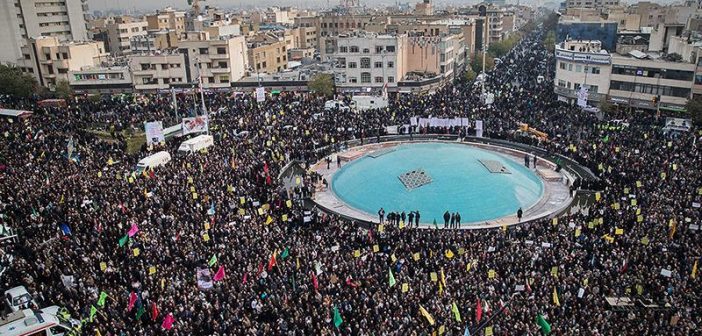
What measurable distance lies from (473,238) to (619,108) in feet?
113

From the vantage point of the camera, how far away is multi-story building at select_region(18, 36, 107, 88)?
69.1 metres

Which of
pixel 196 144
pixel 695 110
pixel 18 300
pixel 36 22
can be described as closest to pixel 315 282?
pixel 18 300

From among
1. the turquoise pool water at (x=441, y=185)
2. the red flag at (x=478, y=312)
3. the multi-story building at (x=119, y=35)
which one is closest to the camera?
the red flag at (x=478, y=312)

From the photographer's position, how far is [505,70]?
287ft

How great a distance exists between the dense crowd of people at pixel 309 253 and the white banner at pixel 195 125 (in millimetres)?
3772

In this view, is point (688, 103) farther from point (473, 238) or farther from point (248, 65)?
point (248, 65)

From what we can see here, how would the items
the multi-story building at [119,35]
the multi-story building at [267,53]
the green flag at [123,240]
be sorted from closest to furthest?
the green flag at [123,240] < the multi-story building at [267,53] < the multi-story building at [119,35]

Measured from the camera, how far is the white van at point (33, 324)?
20156mm

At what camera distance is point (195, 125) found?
140 feet

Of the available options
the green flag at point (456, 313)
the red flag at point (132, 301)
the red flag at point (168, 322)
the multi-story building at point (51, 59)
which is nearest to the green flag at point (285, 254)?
the red flag at point (168, 322)

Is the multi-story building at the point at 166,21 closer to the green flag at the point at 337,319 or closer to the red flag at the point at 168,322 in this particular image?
the red flag at the point at 168,322

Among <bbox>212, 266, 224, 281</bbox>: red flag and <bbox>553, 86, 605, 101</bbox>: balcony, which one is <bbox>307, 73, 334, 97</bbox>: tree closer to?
<bbox>553, 86, 605, 101</bbox>: balcony

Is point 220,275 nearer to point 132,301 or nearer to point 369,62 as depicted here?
point 132,301

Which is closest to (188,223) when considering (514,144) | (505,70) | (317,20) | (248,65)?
(514,144)
